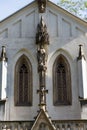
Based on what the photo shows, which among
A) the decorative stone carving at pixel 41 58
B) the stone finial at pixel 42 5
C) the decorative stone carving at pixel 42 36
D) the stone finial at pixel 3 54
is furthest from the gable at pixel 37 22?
the decorative stone carving at pixel 41 58

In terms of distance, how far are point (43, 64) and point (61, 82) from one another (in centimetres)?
158

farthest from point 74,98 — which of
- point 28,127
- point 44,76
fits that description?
point 28,127

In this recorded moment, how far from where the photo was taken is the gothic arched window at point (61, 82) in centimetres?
1966

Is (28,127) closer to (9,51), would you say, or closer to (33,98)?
(33,98)

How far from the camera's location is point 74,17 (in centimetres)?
2084

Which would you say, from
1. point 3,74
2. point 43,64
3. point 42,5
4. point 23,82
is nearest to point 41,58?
point 43,64

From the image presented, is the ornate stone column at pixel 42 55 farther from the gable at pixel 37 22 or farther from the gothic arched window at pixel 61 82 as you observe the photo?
the gothic arched window at pixel 61 82

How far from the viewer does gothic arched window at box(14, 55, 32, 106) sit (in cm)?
1966

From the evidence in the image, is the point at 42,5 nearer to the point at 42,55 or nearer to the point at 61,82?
the point at 42,55

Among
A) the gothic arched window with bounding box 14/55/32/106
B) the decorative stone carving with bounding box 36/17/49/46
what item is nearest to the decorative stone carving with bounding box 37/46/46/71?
the decorative stone carving with bounding box 36/17/49/46

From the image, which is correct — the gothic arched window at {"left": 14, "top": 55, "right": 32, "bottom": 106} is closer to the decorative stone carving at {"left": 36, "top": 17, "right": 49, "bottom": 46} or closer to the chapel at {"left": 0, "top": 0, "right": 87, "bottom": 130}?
the chapel at {"left": 0, "top": 0, "right": 87, "bottom": 130}

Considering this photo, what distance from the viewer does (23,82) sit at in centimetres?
2006

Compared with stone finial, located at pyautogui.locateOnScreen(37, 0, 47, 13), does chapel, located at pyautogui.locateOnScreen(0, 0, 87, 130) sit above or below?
below

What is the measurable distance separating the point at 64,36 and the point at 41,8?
7.52ft
